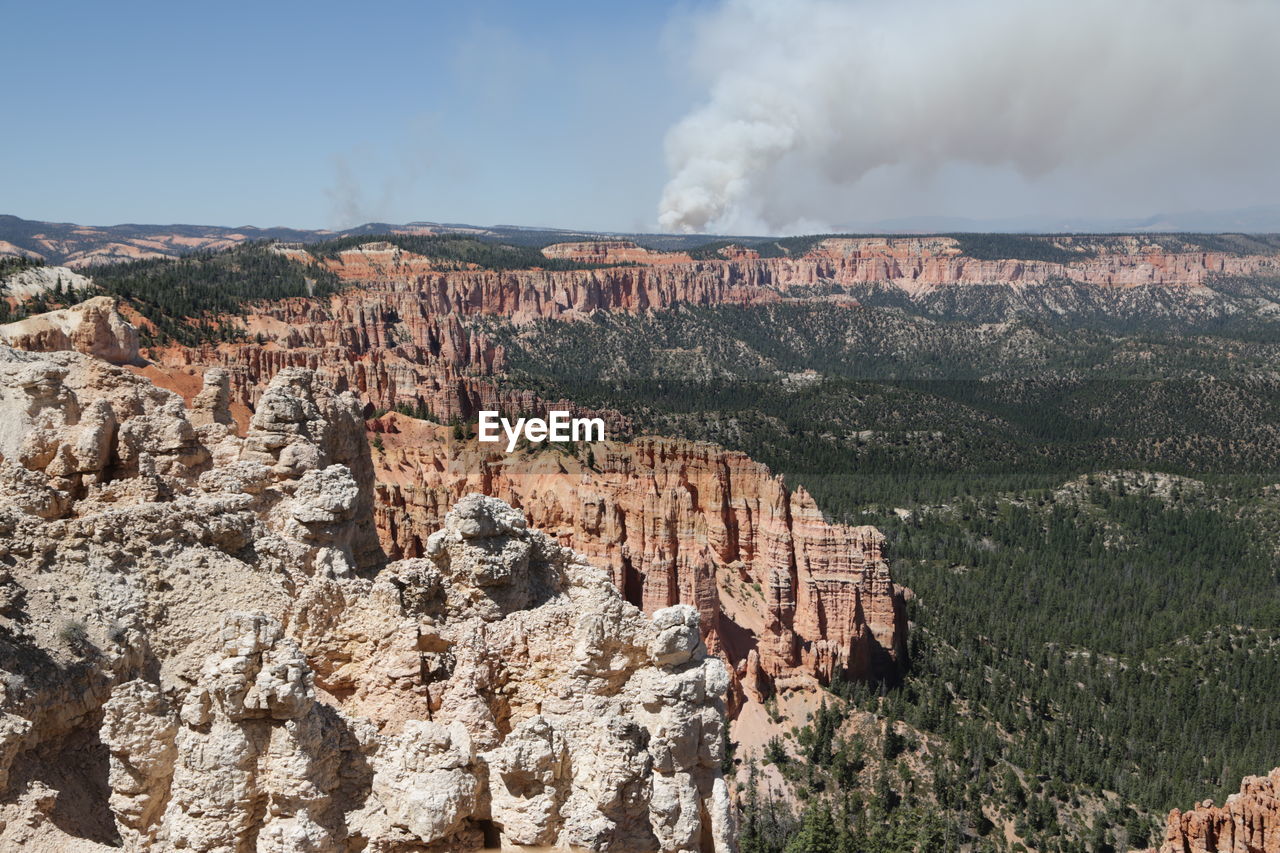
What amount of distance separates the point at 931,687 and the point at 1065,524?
44.4m

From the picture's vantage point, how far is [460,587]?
10234 millimetres

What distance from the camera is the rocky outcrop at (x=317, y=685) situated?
7.30 metres

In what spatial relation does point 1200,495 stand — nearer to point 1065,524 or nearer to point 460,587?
point 1065,524

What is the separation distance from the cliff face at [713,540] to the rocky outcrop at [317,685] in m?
19.2

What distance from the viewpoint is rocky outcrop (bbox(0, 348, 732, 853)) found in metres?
7.30

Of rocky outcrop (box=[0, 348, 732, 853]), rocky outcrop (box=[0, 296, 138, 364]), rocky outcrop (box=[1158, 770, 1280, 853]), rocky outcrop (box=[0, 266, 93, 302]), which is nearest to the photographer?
rocky outcrop (box=[0, 348, 732, 853])

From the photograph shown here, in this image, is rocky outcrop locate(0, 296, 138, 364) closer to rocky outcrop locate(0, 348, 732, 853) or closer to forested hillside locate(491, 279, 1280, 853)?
rocky outcrop locate(0, 348, 732, 853)

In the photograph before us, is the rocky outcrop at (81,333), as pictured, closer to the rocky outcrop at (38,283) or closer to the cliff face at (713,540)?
the cliff face at (713,540)

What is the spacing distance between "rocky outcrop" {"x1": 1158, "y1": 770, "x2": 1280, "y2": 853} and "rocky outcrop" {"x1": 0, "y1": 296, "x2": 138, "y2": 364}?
3541 cm

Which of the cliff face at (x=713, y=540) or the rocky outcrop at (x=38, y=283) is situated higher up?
the rocky outcrop at (x=38, y=283)

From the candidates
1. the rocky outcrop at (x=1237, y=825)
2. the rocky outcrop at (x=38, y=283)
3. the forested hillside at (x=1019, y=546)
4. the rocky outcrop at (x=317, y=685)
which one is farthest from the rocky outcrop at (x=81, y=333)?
the rocky outcrop at (x=1237, y=825)

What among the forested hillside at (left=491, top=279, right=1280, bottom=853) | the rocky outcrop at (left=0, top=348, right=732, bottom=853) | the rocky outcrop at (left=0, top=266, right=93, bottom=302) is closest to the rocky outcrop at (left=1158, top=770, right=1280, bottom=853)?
the forested hillside at (left=491, top=279, right=1280, bottom=853)

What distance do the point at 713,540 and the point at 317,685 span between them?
3168 cm

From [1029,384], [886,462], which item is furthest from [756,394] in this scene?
[1029,384]
